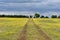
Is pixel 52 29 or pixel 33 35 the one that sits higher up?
pixel 33 35

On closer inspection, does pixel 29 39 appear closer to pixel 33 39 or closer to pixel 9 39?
pixel 33 39

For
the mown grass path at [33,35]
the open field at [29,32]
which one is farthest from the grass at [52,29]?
the mown grass path at [33,35]

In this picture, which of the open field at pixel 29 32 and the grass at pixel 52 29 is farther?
the grass at pixel 52 29

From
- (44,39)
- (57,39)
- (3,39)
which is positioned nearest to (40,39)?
(44,39)

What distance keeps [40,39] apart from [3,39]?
3917mm

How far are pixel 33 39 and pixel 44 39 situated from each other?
120cm

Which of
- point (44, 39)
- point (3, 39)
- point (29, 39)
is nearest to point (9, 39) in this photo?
point (3, 39)

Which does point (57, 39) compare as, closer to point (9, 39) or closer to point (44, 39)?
point (44, 39)

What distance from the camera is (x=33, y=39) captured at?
23750mm

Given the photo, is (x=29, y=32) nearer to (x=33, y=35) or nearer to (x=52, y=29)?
(x=33, y=35)

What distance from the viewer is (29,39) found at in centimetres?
2383

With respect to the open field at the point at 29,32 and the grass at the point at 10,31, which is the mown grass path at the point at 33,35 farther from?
the grass at the point at 10,31

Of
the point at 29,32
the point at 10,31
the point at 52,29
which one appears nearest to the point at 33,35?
the point at 29,32

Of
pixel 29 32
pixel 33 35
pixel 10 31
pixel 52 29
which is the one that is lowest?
pixel 52 29
